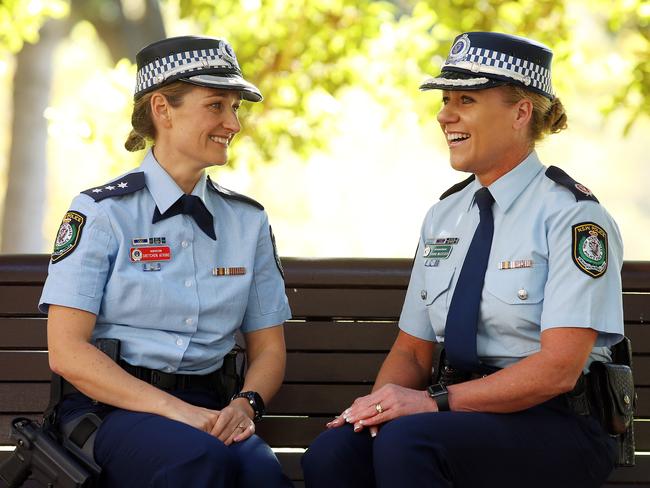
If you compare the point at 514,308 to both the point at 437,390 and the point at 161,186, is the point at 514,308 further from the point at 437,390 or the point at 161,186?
the point at 161,186

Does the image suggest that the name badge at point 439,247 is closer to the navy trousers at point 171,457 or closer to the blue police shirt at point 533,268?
the blue police shirt at point 533,268

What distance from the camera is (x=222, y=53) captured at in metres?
3.54

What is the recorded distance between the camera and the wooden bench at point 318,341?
403cm

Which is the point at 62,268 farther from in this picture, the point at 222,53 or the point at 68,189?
the point at 68,189

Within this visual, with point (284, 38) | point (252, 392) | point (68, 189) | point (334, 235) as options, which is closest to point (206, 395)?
point (252, 392)

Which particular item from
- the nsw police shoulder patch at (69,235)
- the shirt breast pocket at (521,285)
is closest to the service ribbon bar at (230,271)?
the nsw police shoulder patch at (69,235)

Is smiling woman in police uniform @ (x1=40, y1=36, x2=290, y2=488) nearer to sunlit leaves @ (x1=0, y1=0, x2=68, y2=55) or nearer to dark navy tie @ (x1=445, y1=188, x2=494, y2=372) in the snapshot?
dark navy tie @ (x1=445, y1=188, x2=494, y2=372)

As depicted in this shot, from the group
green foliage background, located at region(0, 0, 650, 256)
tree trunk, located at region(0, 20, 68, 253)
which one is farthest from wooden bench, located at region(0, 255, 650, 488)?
tree trunk, located at region(0, 20, 68, 253)

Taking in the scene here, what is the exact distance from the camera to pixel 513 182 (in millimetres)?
3463

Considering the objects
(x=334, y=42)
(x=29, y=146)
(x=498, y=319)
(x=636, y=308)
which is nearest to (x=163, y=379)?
(x=498, y=319)

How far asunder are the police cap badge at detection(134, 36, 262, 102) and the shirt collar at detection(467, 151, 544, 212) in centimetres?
80

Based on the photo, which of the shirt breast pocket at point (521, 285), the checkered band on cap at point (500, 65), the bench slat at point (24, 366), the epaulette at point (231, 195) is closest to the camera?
the shirt breast pocket at point (521, 285)

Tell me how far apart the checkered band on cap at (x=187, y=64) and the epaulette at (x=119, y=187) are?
0.90 ft

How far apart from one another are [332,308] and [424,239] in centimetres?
55
